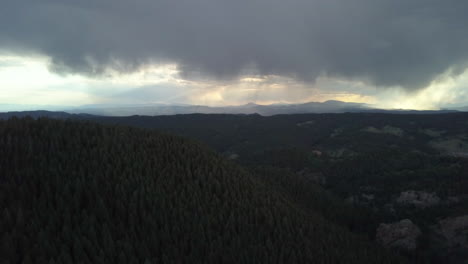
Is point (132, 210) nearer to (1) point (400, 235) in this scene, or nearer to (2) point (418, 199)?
(1) point (400, 235)

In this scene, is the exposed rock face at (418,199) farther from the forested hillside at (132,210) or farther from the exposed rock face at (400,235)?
the forested hillside at (132,210)

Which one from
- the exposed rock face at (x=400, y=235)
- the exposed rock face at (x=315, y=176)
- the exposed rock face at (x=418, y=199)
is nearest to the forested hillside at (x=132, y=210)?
the exposed rock face at (x=400, y=235)

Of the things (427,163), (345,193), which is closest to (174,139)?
(345,193)

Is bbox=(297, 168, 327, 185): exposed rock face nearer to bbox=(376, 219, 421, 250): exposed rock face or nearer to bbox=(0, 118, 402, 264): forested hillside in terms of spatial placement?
bbox=(376, 219, 421, 250): exposed rock face

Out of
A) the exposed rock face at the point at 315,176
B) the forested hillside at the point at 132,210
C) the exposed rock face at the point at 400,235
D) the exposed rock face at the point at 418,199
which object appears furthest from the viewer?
the exposed rock face at the point at 315,176

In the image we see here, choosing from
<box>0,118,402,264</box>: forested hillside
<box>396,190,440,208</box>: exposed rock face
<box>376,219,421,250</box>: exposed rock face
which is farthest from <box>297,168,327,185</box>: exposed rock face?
<box>0,118,402,264</box>: forested hillside
